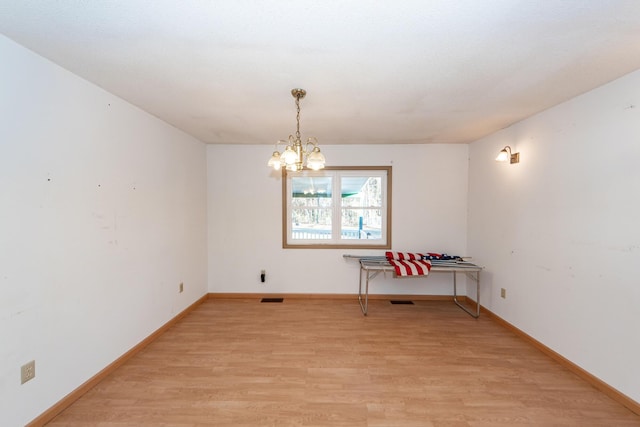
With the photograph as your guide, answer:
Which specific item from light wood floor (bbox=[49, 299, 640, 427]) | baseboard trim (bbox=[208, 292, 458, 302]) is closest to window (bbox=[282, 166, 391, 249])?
baseboard trim (bbox=[208, 292, 458, 302])

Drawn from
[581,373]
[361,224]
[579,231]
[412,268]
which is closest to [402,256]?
[412,268]

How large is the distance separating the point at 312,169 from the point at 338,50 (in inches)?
45.2

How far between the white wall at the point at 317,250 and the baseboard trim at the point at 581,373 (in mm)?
1243

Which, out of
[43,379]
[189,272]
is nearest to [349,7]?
[43,379]

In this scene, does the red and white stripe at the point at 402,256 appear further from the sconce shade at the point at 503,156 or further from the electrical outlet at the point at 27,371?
the electrical outlet at the point at 27,371

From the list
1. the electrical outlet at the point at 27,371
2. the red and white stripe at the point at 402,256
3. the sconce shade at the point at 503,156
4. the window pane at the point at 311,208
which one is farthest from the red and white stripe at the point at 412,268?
the electrical outlet at the point at 27,371

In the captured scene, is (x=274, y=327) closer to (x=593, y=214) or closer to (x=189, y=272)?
(x=189, y=272)

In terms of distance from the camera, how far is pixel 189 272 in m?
3.74

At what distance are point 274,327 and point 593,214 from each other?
10.8 ft

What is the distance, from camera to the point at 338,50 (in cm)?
167

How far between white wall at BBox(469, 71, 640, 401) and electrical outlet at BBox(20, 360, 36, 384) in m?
4.08

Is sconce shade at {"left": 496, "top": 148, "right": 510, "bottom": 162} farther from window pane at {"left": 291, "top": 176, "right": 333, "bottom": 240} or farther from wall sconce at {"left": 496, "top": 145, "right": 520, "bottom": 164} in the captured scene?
Answer: window pane at {"left": 291, "top": 176, "right": 333, "bottom": 240}

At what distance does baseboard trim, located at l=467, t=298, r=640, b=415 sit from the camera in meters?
1.97

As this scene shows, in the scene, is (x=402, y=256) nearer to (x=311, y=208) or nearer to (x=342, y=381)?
(x=311, y=208)
